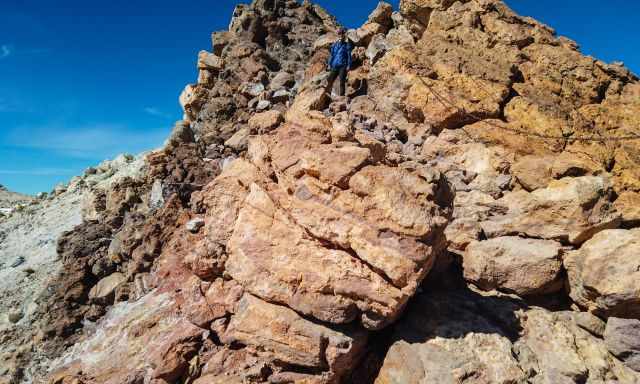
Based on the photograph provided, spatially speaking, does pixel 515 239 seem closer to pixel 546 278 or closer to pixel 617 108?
pixel 546 278

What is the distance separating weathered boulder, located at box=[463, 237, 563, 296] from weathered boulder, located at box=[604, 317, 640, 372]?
143 centimetres

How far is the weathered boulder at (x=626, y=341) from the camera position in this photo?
332 inches

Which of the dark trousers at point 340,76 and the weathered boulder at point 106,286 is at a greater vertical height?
the dark trousers at point 340,76

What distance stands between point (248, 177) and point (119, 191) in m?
8.38

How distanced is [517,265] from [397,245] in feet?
12.7

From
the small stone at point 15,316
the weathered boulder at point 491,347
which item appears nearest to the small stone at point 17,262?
the small stone at point 15,316

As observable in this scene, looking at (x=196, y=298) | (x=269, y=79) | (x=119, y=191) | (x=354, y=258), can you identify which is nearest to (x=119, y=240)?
(x=119, y=191)

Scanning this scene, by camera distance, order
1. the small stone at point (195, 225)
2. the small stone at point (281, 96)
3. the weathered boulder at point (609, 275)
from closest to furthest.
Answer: the weathered boulder at point (609, 275)
the small stone at point (195, 225)
the small stone at point (281, 96)

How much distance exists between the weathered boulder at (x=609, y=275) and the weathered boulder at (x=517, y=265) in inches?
21.6

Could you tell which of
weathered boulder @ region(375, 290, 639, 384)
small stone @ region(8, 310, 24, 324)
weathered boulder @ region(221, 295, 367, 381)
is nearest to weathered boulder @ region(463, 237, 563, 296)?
weathered boulder @ region(375, 290, 639, 384)

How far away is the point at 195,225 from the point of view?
11500 millimetres

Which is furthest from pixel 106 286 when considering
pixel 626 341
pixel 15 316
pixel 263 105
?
pixel 626 341

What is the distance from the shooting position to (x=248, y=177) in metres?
10.4

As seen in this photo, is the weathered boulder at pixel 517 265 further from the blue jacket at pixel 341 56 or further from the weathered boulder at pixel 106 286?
the weathered boulder at pixel 106 286
